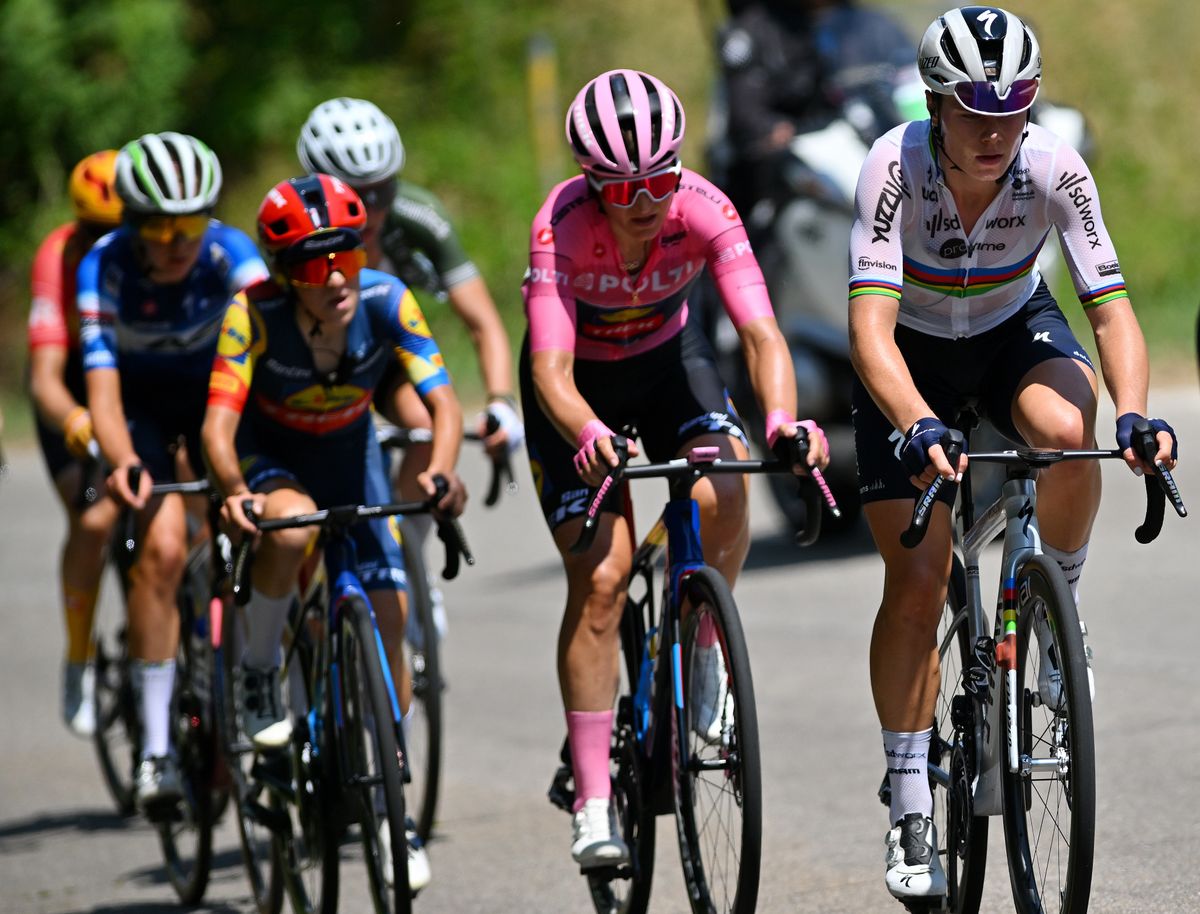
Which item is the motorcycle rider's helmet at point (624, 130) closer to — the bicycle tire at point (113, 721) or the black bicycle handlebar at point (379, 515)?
the black bicycle handlebar at point (379, 515)

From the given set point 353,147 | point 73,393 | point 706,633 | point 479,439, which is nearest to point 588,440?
point 706,633

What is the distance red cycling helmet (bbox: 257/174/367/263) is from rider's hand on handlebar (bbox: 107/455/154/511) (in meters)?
1.07

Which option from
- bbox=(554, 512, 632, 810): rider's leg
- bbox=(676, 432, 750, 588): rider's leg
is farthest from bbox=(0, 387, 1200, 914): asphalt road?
bbox=(676, 432, 750, 588): rider's leg

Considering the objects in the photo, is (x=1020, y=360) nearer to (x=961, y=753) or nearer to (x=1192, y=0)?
(x=961, y=753)

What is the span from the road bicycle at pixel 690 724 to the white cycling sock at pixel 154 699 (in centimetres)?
202

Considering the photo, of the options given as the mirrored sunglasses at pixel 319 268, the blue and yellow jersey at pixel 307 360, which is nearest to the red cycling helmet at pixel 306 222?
the mirrored sunglasses at pixel 319 268

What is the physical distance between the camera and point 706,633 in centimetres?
515

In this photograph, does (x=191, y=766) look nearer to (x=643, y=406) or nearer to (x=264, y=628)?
(x=264, y=628)

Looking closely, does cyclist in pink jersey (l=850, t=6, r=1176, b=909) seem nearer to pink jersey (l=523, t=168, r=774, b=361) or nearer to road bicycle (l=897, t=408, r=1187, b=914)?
road bicycle (l=897, t=408, r=1187, b=914)

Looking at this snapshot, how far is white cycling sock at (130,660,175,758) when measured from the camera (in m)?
7.14

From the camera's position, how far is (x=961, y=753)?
16.0 ft

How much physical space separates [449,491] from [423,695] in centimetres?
154

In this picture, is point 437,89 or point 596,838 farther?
point 437,89

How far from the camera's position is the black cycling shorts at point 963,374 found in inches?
197
